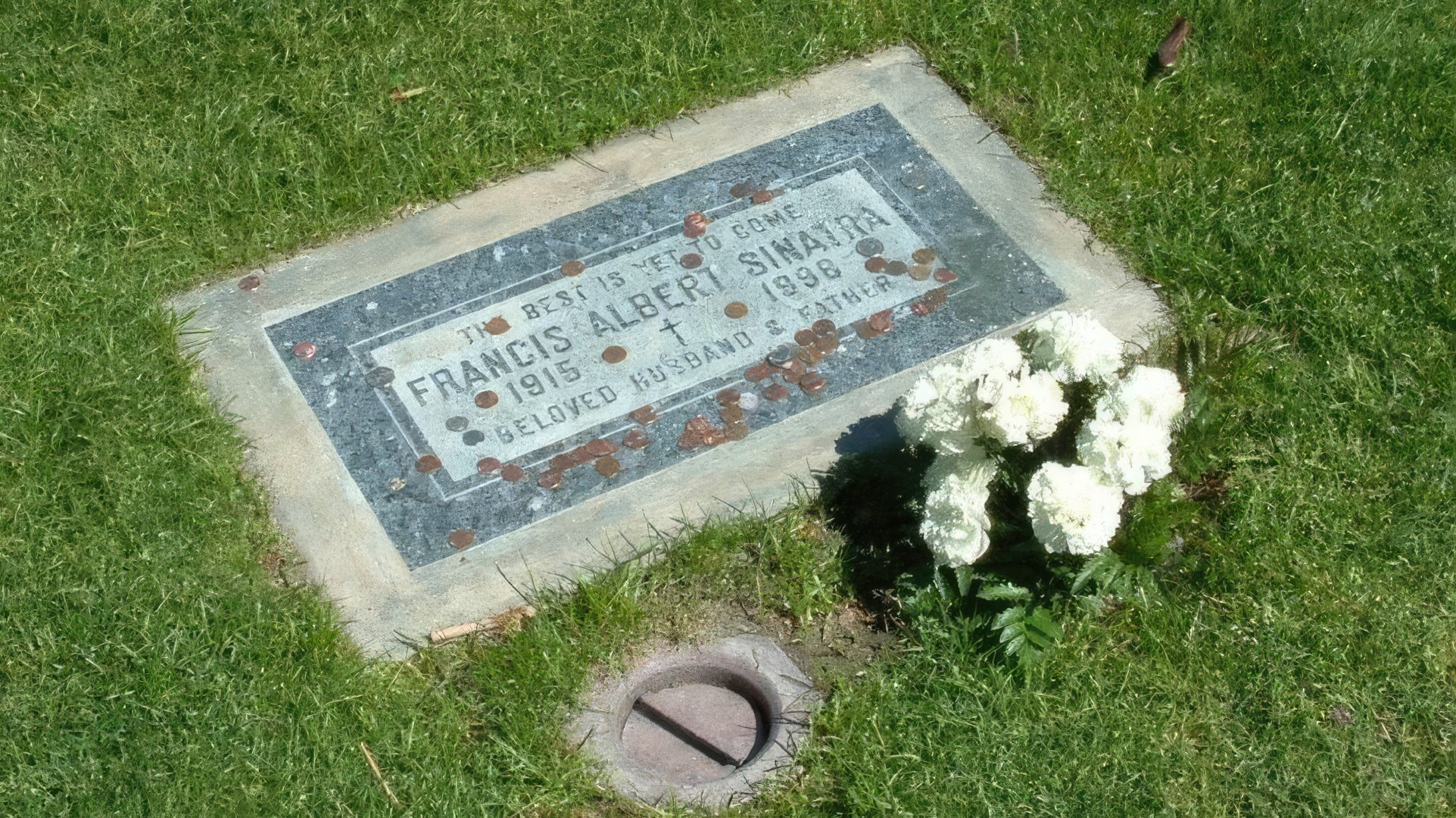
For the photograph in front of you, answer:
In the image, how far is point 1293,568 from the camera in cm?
348

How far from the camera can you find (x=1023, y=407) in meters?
3.11

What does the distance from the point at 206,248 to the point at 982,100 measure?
224 cm

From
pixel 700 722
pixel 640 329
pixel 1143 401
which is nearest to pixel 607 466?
pixel 640 329

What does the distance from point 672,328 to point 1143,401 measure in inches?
52.3

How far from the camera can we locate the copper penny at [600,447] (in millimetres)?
3754

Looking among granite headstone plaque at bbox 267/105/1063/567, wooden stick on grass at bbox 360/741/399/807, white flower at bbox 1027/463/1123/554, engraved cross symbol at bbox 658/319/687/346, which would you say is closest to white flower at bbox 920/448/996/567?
white flower at bbox 1027/463/1123/554

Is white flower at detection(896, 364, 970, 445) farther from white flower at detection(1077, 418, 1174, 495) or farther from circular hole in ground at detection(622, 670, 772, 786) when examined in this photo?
circular hole in ground at detection(622, 670, 772, 786)

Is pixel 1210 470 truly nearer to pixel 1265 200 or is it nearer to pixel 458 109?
pixel 1265 200

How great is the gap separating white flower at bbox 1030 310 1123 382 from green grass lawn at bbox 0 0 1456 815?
47 cm

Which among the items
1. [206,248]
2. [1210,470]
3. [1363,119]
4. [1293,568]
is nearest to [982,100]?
[1363,119]

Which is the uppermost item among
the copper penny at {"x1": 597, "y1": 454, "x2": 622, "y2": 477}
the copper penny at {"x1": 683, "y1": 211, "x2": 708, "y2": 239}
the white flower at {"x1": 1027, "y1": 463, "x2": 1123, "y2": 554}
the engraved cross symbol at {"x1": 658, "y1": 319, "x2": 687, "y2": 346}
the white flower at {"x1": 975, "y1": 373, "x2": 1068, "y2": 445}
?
the copper penny at {"x1": 683, "y1": 211, "x2": 708, "y2": 239}

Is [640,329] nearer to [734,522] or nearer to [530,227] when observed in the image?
[530,227]

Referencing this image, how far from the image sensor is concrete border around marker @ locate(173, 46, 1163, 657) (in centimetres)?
353

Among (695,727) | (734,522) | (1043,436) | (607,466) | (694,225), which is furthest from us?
(694,225)
